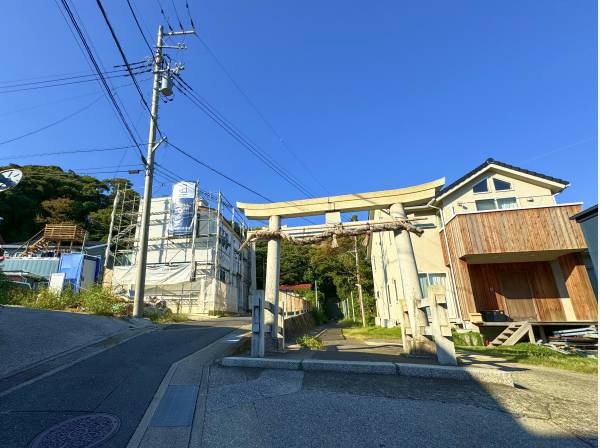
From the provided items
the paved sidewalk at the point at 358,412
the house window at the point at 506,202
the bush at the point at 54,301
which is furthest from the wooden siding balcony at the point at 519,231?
the bush at the point at 54,301

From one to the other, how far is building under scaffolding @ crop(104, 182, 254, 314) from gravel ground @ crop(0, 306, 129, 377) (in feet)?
51.1

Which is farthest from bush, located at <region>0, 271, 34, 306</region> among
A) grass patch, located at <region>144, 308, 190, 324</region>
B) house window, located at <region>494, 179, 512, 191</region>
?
house window, located at <region>494, 179, 512, 191</region>

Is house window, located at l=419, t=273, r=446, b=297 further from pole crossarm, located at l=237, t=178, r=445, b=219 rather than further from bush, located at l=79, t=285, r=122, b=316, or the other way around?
bush, located at l=79, t=285, r=122, b=316

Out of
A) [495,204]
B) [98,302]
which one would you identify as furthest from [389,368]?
[495,204]

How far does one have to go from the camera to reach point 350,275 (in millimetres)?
27281

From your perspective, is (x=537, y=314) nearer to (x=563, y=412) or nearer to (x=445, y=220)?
(x=445, y=220)

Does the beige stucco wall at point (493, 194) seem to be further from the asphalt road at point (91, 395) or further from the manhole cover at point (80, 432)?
the manhole cover at point (80, 432)

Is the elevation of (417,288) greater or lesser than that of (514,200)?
lesser

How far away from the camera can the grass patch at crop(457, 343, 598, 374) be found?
855cm

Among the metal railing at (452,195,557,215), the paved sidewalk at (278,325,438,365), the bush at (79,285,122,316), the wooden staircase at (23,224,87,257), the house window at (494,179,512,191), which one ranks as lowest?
the paved sidewalk at (278,325,438,365)

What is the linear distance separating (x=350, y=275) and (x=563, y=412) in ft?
75.2

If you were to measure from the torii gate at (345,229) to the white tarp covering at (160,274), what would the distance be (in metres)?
20.0

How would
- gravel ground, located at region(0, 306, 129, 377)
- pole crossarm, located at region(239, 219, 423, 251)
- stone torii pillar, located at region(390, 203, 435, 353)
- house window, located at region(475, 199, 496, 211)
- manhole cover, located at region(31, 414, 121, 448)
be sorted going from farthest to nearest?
house window, located at region(475, 199, 496, 211), pole crossarm, located at region(239, 219, 423, 251), stone torii pillar, located at region(390, 203, 435, 353), gravel ground, located at region(0, 306, 129, 377), manhole cover, located at region(31, 414, 121, 448)

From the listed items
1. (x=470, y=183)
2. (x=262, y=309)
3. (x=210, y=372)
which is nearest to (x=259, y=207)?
(x=262, y=309)
